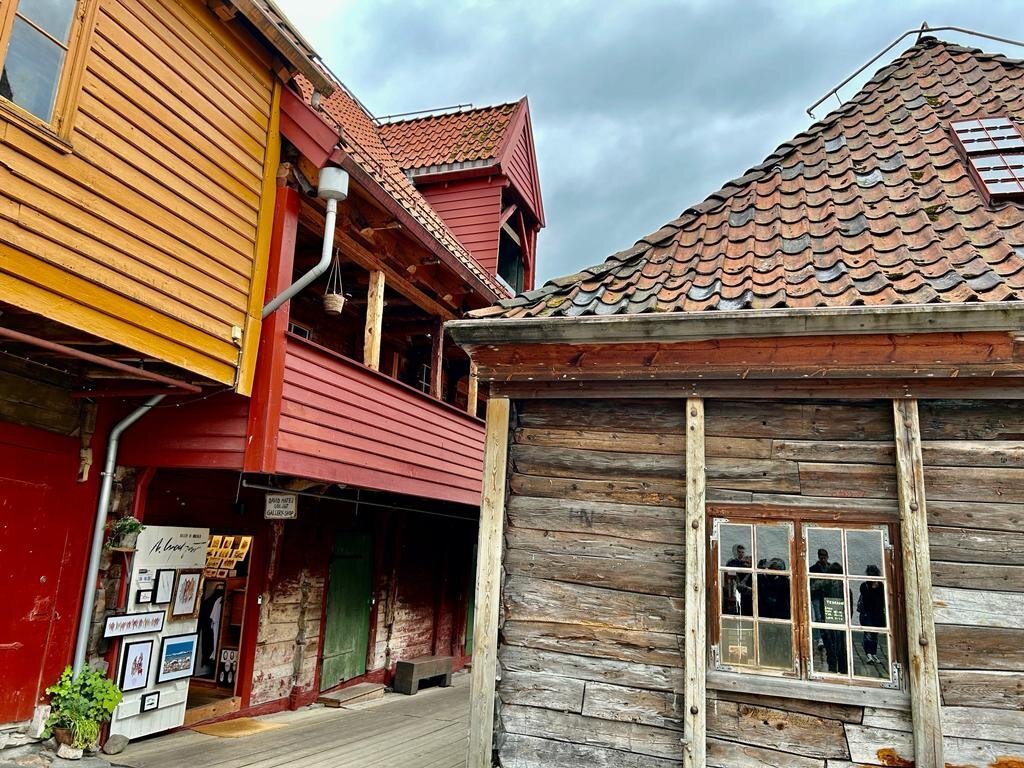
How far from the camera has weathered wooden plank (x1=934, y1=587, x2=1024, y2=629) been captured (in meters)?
3.88

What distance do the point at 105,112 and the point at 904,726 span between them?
6635mm

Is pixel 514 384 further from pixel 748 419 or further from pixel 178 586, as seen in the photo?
pixel 178 586

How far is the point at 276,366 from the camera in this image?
638cm

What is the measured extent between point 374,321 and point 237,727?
15.7ft

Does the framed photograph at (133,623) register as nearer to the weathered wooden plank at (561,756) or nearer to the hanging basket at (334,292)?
the hanging basket at (334,292)

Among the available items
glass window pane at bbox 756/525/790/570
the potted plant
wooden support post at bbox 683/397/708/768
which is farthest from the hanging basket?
glass window pane at bbox 756/525/790/570

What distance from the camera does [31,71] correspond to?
15.3 feet

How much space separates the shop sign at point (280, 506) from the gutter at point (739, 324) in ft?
13.8

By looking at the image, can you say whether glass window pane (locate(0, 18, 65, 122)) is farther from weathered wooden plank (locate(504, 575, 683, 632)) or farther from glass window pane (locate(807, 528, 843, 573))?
glass window pane (locate(807, 528, 843, 573))

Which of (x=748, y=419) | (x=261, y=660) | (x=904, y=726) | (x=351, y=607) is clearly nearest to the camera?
(x=904, y=726)

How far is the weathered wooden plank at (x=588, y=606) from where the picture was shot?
4.34 meters

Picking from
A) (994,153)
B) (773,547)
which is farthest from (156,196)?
(994,153)

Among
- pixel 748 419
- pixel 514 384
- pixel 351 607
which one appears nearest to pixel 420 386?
pixel 351 607

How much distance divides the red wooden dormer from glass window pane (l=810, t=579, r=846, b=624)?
961cm
